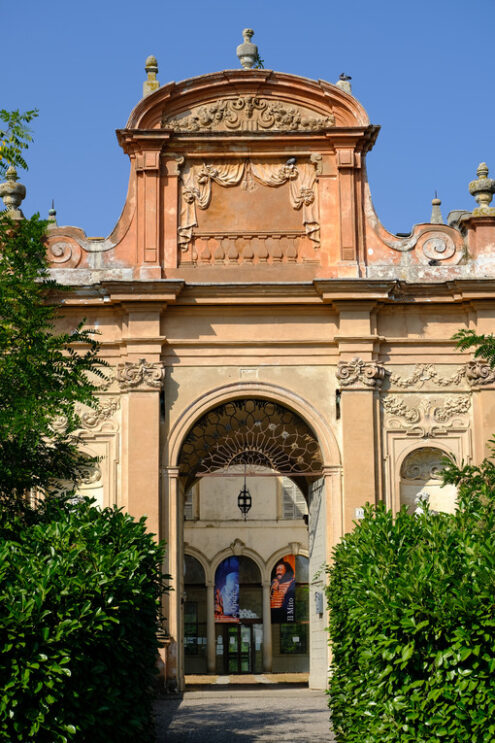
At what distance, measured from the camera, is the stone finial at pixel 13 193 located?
19328 millimetres

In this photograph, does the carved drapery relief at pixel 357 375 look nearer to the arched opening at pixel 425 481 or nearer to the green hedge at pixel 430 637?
the arched opening at pixel 425 481

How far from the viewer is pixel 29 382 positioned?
1338 cm

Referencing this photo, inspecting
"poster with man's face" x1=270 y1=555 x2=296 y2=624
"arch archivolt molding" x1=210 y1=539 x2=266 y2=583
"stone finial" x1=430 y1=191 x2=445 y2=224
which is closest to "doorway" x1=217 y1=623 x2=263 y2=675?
"poster with man's face" x1=270 y1=555 x2=296 y2=624

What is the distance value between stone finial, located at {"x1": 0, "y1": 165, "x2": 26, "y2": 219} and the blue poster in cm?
1952

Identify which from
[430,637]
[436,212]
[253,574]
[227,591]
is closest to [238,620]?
[227,591]

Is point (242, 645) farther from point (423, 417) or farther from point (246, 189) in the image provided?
point (246, 189)

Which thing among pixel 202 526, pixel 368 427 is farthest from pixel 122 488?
pixel 202 526

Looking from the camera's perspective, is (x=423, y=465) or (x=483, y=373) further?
(x=423, y=465)

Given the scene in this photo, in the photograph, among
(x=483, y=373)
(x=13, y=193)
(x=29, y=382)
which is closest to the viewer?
(x=29, y=382)

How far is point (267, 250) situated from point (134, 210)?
7.61 ft

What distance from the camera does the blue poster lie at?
36.2m

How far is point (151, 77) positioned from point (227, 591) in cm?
2043

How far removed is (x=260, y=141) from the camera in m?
19.6

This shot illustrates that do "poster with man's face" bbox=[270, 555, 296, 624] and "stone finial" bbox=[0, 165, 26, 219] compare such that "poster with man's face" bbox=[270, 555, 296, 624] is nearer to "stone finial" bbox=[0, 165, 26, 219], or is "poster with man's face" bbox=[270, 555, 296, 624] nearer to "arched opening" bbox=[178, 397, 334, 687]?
"arched opening" bbox=[178, 397, 334, 687]
